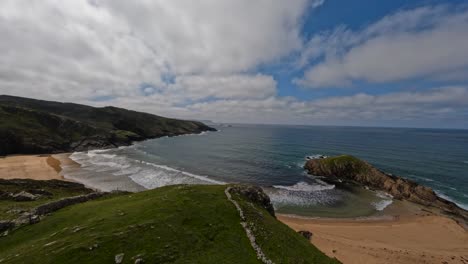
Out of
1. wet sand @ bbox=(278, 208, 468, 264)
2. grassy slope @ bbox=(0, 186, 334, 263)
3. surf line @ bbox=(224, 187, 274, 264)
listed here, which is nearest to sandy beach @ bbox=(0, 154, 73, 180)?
grassy slope @ bbox=(0, 186, 334, 263)

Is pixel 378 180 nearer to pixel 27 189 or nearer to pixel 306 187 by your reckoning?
pixel 306 187

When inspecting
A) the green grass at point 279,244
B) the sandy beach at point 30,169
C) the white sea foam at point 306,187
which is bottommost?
the white sea foam at point 306,187

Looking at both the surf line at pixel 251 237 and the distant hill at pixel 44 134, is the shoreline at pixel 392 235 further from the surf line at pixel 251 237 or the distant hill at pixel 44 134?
the distant hill at pixel 44 134

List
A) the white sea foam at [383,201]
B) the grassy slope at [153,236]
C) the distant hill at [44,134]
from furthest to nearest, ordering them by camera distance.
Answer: the distant hill at [44,134], the white sea foam at [383,201], the grassy slope at [153,236]

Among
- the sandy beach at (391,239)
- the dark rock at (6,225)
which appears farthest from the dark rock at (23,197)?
the sandy beach at (391,239)

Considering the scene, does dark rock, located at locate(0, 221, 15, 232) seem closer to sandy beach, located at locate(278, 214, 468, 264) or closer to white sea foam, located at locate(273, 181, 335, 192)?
sandy beach, located at locate(278, 214, 468, 264)

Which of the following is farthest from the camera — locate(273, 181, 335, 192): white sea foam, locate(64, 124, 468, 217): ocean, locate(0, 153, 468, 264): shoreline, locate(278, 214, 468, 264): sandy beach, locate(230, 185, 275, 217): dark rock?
locate(273, 181, 335, 192): white sea foam
